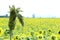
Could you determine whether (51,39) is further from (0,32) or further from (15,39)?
(0,32)

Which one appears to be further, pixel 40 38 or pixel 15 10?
pixel 40 38

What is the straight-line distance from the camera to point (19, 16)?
2.79 m

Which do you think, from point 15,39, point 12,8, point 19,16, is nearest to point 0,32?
point 15,39

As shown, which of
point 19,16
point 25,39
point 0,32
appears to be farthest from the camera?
point 0,32

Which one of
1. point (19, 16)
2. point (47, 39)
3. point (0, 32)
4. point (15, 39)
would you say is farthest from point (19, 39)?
point (19, 16)

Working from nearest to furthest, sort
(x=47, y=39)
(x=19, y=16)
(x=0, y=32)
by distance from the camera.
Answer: (x=19, y=16) < (x=47, y=39) < (x=0, y=32)

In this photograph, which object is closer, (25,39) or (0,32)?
(25,39)

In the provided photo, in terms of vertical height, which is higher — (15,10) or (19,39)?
(15,10)

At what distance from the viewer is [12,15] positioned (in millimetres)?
3082

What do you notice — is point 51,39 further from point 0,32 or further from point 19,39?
point 0,32

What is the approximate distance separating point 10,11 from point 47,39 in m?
2.19

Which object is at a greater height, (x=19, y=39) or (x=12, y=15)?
(x=12, y=15)

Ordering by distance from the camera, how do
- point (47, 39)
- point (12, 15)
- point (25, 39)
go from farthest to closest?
point (47, 39)
point (25, 39)
point (12, 15)

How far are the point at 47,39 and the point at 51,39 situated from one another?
0.10m
